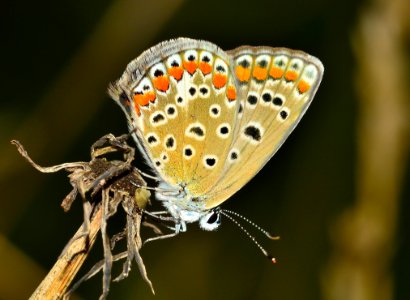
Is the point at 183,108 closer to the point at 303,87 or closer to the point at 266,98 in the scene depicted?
the point at 266,98

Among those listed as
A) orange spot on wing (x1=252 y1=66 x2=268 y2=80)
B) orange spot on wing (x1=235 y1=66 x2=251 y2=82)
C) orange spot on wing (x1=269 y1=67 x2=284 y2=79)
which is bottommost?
orange spot on wing (x1=235 y1=66 x2=251 y2=82)

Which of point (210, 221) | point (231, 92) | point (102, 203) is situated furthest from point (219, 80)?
point (102, 203)

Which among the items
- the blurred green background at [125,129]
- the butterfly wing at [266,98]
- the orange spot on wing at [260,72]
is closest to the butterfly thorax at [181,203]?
the butterfly wing at [266,98]

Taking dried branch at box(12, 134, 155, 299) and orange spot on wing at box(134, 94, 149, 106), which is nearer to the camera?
dried branch at box(12, 134, 155, 299)

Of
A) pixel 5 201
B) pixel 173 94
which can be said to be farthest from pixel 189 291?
pixel 173 94

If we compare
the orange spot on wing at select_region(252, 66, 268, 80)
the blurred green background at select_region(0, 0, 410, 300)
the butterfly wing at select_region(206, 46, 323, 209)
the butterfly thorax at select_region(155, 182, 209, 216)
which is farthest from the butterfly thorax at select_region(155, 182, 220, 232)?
the blurred green background at select_region(0, 0, 410, 300)

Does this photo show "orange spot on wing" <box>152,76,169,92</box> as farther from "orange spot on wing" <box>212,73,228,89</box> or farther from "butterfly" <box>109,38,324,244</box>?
"orange spot on wing" <box>212,73,228,89</box>

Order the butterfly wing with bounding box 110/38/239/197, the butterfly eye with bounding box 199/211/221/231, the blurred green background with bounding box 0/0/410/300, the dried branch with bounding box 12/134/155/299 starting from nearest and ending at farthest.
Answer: the dried branch with bounding box 12/134/155/299 → the butterfly wing with bounding box 110/38/239/197 → the butterfly eye with bounding box 199/211/221/231 → the blurred green background with bounding box 0/0/410/300

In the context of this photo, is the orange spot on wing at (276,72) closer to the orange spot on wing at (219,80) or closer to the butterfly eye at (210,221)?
the orange spot on wing at (219,80)
